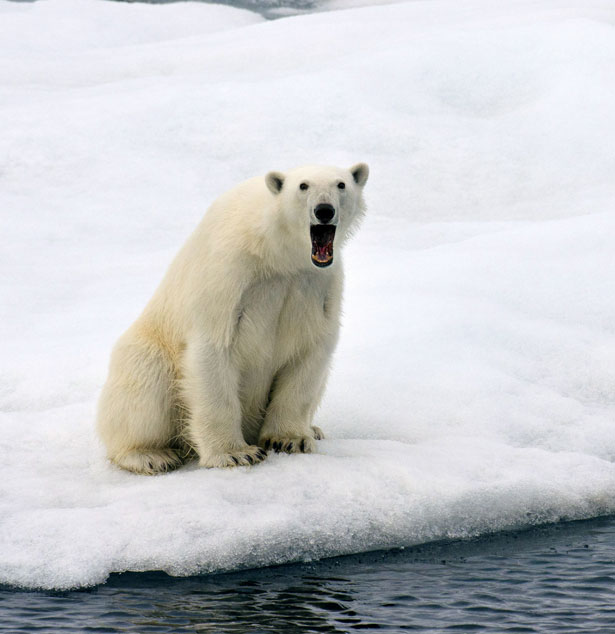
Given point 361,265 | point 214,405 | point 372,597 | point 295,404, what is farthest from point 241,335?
point 361,265

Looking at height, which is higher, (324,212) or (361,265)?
(361,265)

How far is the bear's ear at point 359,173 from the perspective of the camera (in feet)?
16.2

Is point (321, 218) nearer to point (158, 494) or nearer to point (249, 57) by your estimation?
point (158, 494)

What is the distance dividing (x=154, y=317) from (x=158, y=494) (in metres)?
1.11

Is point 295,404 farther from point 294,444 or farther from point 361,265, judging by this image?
point 361,265

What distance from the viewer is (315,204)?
450 cm

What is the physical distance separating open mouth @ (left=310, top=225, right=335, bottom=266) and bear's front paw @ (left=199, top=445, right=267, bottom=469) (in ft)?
3.53

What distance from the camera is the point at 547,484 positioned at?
4.88 m

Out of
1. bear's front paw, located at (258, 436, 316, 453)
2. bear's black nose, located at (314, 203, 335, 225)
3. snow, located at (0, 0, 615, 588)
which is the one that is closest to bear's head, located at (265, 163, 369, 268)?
bear's black nose, located at (314, 203, 335, 225)

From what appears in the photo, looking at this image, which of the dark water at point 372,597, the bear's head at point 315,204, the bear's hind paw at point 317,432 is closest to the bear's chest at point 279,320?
the bear's head at point 315,204

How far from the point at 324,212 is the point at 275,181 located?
337 mm

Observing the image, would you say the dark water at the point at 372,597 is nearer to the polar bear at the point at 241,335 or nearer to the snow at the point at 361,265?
the snow at the point at 361,265

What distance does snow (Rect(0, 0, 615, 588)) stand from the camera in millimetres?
4520

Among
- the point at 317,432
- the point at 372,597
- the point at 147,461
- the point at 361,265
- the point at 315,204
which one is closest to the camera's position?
the point at 372,597
